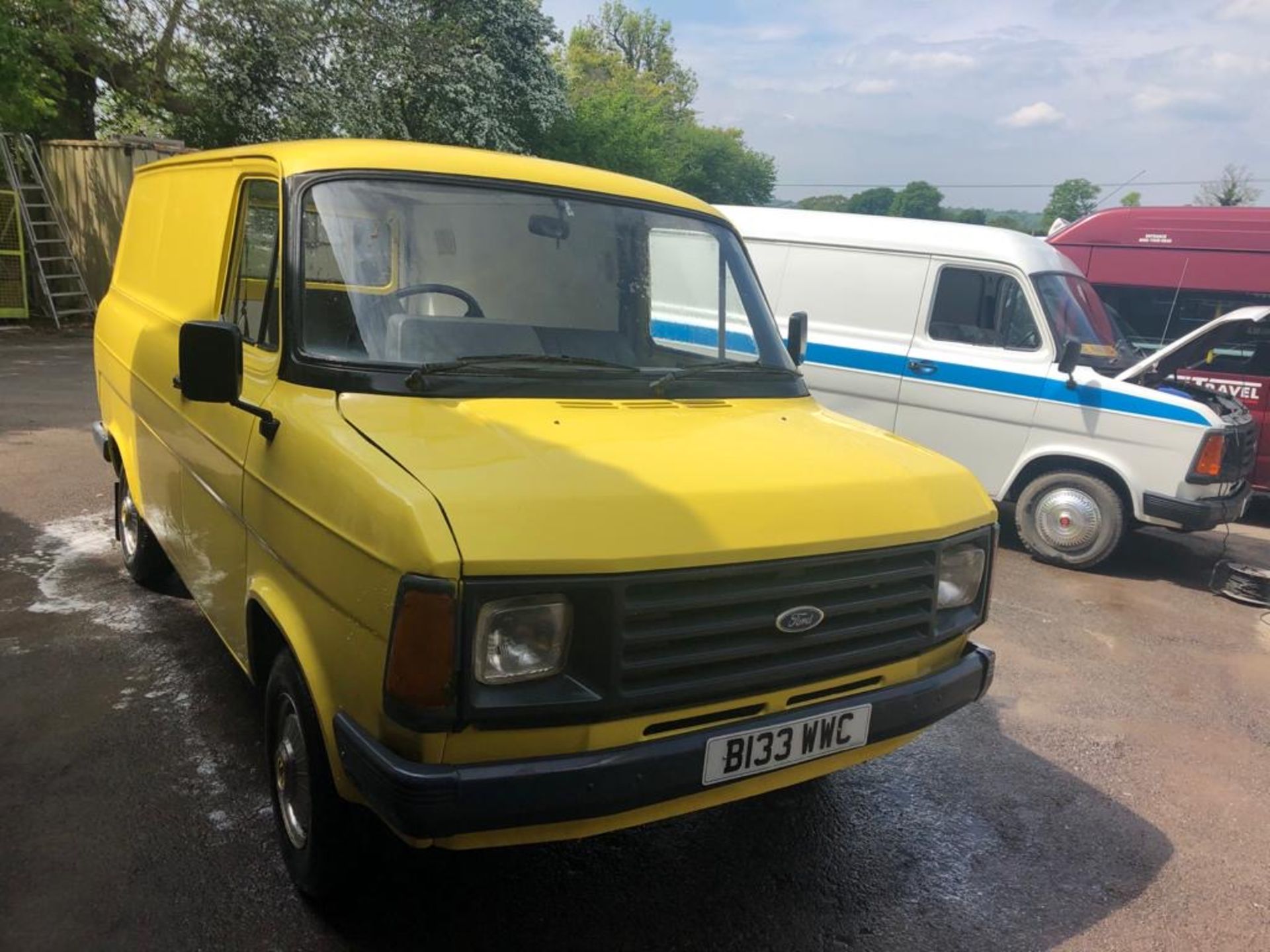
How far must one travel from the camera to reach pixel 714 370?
3.50 metres

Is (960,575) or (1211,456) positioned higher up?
(960,575)

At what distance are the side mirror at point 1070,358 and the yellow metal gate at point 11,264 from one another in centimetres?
1562

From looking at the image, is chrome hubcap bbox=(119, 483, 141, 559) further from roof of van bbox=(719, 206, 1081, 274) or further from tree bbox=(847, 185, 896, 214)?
tree bbox=(847, 185, 896, 214)

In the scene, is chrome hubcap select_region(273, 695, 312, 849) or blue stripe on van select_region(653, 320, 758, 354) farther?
blue stripe on van select_region(653, 320, 758, 354)

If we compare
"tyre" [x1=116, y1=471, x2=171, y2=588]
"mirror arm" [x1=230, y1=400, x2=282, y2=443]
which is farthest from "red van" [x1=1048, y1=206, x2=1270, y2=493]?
"mirror arm" [x1=230, y1=400, x2=282, y2=443]

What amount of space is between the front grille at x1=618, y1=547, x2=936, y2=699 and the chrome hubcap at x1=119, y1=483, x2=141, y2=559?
376 centimetres

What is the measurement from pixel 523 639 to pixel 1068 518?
6037 millimetres

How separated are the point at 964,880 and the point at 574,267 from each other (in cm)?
252

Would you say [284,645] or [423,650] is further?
[284,645]

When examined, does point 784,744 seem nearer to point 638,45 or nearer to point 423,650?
point 423,650

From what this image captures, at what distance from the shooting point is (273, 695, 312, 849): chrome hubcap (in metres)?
2.73

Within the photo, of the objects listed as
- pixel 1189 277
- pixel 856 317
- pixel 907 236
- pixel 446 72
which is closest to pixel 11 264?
pixel 446 72

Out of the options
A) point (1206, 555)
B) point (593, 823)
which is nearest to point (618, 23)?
point (1206, 555)

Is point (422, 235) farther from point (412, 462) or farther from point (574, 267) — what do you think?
point (412, 462)
